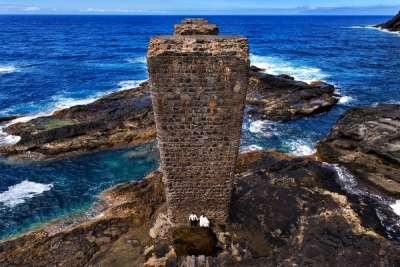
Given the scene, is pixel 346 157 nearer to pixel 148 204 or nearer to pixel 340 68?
pixel 148 204

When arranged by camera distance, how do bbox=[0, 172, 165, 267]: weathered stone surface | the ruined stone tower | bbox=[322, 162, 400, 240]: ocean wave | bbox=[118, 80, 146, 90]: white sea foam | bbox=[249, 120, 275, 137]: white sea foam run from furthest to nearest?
bbox=[118, 80, 146, 90]: white sea foam < bbox=[249, 120, 275, 137]: white sea foam < bbox=[322, 162, 400, 240]: ocean wave < bbox=[0, 172, 165, 267]: weathered stone surface < the ruined stone tower

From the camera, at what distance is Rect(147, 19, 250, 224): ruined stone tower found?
22.4 feet

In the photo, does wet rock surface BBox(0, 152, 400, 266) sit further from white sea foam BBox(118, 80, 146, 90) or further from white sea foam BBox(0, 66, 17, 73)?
white sea foam BBox(0, 66, 17, 73)

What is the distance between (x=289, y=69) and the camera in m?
44.2

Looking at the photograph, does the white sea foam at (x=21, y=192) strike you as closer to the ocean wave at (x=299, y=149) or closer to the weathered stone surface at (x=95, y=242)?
the weathered stone surface at (x=95, y=242)

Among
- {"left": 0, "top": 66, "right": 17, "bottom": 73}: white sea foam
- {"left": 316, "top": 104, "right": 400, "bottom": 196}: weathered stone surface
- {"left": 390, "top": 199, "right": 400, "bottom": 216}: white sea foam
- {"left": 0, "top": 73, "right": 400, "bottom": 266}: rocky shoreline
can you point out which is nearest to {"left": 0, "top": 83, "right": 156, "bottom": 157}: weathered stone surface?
{"left": 0, "top": 73, "right": 400, "bottom": 266}: rocky shoreline

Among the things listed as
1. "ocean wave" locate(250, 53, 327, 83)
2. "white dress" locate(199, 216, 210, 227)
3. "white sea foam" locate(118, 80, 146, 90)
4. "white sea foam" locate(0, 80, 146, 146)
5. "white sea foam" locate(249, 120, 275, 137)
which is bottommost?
"white sea foam" locate(249, 120, 275, 137)

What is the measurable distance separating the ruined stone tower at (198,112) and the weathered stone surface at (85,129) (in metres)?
12.1

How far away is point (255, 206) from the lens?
10.7 m

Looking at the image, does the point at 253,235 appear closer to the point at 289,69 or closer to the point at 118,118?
the point at 118,118

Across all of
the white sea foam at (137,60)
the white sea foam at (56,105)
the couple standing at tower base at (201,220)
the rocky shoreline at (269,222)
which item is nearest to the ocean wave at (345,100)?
the rocky shoreline at (269,222)

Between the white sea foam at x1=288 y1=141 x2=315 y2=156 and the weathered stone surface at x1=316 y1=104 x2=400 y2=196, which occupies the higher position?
the weathered stone surface at x1=316 y1=104 x2=400 y2=196

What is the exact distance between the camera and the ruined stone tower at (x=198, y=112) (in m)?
6.83

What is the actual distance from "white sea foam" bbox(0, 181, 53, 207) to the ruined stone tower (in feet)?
32.1
